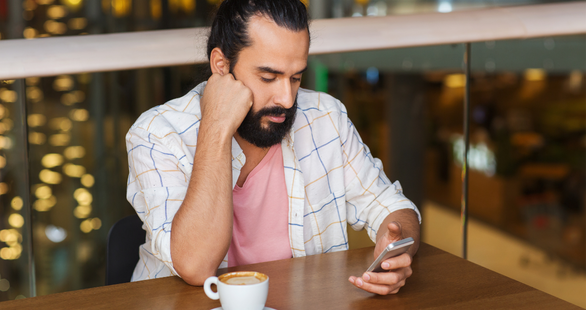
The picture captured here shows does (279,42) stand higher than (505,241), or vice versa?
(279,42)

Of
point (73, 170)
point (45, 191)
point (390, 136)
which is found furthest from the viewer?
point (390, 136)

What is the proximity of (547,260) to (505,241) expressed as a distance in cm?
55

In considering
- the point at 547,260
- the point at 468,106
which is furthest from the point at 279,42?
the point at 547,260

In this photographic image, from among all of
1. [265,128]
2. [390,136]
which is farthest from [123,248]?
[390,136]

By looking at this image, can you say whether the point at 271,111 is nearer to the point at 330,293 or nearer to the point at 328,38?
the point at 328,38

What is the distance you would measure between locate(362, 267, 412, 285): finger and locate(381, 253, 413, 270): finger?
0.01 meters

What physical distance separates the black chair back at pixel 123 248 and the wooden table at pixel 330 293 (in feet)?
1.20

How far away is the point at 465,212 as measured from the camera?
67.3 inches

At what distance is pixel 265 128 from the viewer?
55.5 inches

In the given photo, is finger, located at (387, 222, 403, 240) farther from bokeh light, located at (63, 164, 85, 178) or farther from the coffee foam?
bokeh light, located at (63, 164, 85, 178)

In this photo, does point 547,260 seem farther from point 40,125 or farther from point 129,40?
point 129,40

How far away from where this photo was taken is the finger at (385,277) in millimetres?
901

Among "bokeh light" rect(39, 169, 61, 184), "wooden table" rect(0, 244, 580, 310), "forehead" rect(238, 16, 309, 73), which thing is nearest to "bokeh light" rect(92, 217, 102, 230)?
"bokeh light" rect(39, 169, 61, 184)

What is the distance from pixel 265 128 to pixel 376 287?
0.61 metres
